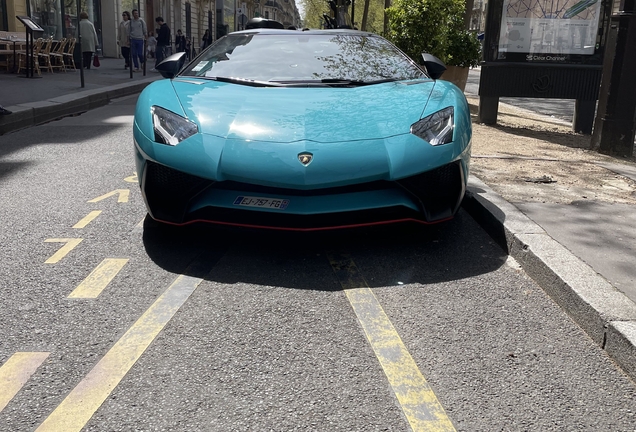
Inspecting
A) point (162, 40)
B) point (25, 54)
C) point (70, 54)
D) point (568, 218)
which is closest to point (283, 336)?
point (568, 218)

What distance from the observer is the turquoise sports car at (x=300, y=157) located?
11.5ft

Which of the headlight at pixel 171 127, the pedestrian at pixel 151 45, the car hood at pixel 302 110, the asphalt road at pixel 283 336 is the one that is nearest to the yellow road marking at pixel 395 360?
the asphalt road at pixel 283 336

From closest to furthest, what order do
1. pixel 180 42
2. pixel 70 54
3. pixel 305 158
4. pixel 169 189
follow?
pixel 305 158 → pixel 169 189 → pixel 70 54 → pixel 180 42

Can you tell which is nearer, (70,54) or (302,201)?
(302,201)

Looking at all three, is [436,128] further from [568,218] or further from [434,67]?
[434,67]

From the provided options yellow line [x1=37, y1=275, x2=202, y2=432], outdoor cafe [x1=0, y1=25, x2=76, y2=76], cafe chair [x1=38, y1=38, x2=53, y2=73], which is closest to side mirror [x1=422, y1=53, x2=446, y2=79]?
yellow line [x1=37, y1=275, x2=202, y2=432]

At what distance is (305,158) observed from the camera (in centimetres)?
348

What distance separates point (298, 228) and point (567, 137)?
6753mm

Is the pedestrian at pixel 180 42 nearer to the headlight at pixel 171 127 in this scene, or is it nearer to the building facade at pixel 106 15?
→ the building facade at pixel 106 15

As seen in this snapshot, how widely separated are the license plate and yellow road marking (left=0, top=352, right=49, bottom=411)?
A: 1.31 m

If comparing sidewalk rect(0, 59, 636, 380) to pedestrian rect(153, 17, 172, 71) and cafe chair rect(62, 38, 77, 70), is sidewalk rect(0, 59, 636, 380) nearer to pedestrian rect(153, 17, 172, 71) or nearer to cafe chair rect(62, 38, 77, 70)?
cafe chair rect(62, 38, 77, 70)

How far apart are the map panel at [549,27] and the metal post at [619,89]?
2508mm

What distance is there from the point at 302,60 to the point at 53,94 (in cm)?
890

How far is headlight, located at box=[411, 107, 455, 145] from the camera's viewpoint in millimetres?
3715
